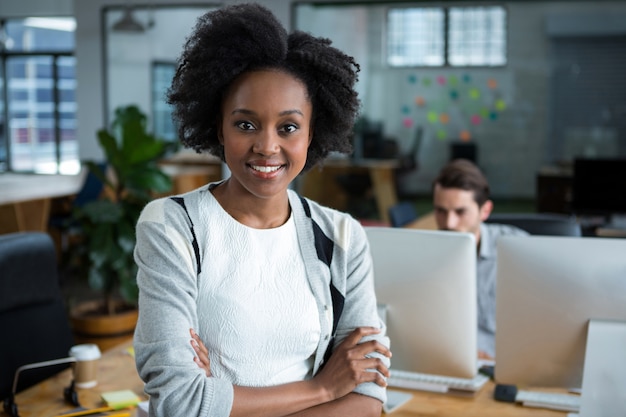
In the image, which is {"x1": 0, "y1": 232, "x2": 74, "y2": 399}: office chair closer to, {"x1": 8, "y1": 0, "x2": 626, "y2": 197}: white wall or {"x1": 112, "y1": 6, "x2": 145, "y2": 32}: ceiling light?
{"x1": 8, "y1": 0, "x2": 626, "y2": 197}: white wall

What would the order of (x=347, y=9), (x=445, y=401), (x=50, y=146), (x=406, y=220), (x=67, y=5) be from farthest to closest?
(x=50, y=146)
(x=67, y=5)
(x=347, y=9)
(x=406, y=220)
(x=445, y=401)

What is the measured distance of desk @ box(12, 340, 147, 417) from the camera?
6.73 ft

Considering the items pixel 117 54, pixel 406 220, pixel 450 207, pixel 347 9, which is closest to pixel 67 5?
pixel 117 54

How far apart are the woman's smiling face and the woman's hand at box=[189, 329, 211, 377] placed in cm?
30

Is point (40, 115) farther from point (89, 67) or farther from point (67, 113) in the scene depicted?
point (89, 67)

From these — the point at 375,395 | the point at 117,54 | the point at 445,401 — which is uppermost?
the point at 117,54

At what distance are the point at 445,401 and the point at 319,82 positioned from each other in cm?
99

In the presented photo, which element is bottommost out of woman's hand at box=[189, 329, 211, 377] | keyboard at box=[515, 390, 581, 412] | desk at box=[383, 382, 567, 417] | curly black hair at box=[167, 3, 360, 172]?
desk at box=[383, 382, 567, 417]

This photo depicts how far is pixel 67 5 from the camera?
31.6 ft

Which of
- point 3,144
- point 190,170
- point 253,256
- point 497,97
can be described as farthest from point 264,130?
point 3,144

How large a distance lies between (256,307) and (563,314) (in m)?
0.82

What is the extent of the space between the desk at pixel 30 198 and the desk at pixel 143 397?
14.2 ft

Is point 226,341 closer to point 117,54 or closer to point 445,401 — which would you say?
point 445,401

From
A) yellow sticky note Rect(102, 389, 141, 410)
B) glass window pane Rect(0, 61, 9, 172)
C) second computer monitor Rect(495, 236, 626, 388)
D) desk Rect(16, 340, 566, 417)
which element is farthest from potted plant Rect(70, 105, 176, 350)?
glass window pane Rect(0, 61, 9, 172)
